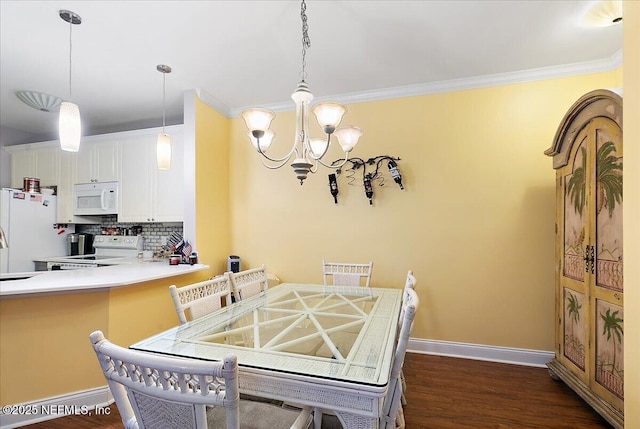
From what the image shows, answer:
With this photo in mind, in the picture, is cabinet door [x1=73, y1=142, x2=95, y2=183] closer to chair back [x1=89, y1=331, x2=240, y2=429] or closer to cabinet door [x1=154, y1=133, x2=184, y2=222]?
cabinet door [x1=154, y1=133, x2=184, y2=222]

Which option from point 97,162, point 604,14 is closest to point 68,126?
point 97,162

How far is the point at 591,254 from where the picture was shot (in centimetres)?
191

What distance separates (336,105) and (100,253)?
3790 millimetres

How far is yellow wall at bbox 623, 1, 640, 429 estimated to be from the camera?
1208 millimetres

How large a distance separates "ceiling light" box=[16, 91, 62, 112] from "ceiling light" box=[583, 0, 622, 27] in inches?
185

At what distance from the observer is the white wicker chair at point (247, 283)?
205 centimetres

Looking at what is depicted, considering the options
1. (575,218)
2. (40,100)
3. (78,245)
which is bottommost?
(78,245)

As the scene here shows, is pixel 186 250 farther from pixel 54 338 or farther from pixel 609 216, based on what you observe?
pixel 609 216

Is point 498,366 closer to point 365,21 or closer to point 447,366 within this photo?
point 447,366

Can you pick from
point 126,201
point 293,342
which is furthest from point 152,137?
point 293,342

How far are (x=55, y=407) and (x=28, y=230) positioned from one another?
8.65 ft

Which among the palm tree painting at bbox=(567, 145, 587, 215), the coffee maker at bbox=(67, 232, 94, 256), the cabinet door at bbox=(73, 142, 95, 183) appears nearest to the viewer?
the palm tree painting at bbox=(567, 145, 587, 215)

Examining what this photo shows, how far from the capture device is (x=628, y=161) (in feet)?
4.22

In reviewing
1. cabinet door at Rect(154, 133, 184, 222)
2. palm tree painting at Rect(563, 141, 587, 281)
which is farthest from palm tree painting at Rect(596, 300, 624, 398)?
cabinet door at Rect(154, 133, 184, 222)
